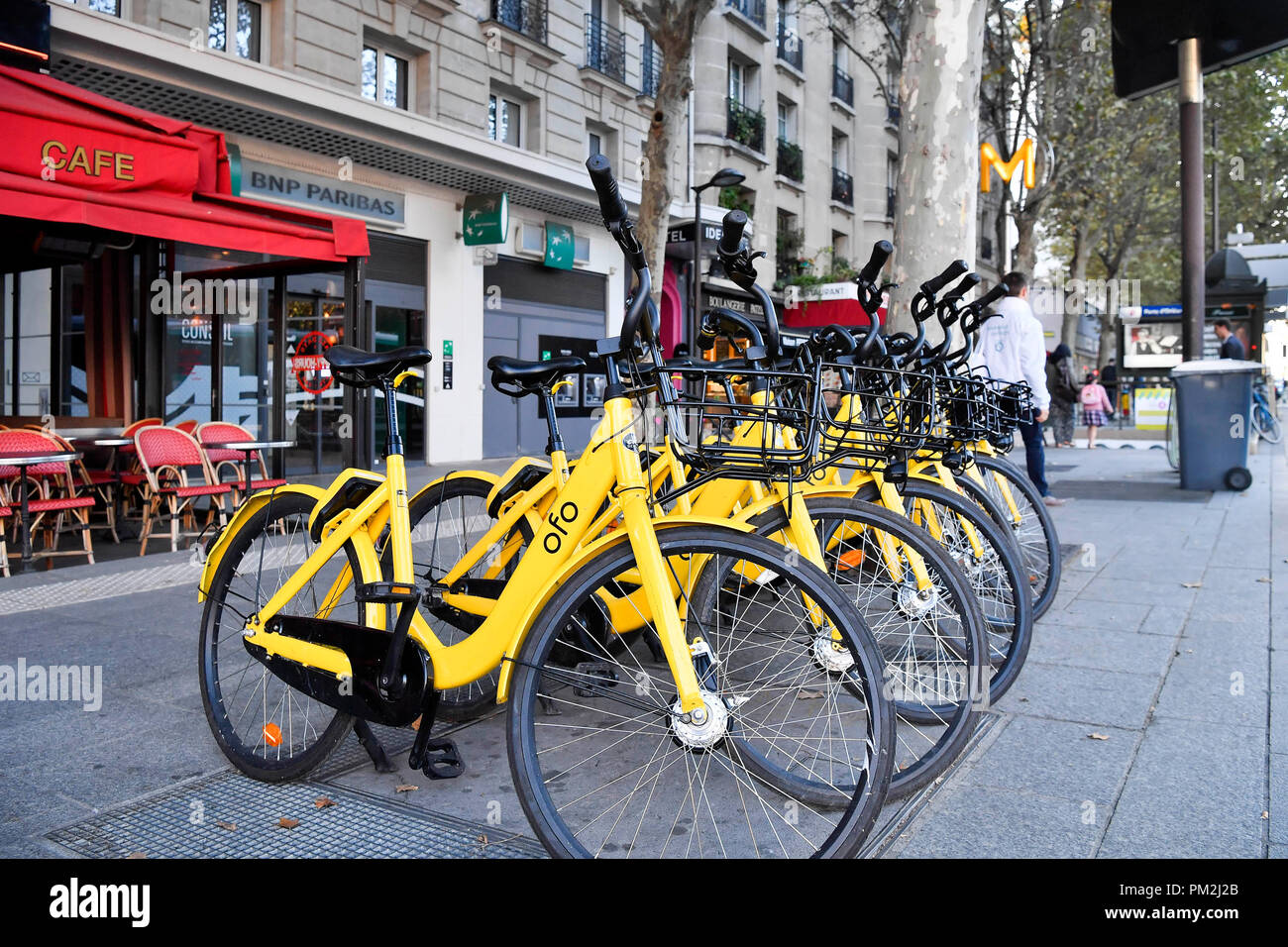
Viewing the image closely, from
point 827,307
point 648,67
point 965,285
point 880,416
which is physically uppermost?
point 648,67

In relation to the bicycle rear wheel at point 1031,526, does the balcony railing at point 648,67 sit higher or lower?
higher

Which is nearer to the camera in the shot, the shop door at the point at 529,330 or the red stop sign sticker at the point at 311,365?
the red stop sign sticker at the point at 311,365

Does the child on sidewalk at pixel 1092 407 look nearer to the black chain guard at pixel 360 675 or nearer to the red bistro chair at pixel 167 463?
the red bistro chair at pixel 167 463

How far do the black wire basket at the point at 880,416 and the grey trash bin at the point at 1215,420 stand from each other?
25.2 feet

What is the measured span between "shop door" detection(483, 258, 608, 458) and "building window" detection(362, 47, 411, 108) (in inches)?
123

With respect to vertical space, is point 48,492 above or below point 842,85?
below

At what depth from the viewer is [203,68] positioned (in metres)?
11.3

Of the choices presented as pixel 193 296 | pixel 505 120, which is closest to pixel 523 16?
pixel 505 120

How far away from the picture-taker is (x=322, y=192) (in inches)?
551

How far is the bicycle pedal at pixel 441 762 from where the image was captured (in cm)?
280

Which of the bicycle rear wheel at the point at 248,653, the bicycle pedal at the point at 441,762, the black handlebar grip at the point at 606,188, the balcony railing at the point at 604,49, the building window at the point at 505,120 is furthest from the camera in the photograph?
the balcony railing at the point at 604,49

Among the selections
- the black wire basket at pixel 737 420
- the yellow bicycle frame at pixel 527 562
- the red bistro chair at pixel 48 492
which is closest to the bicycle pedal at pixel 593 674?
the yellow bicycle frame at pixel 527 562

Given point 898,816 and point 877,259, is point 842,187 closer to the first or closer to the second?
point 877,259
